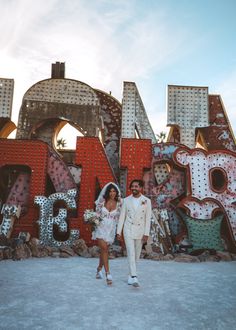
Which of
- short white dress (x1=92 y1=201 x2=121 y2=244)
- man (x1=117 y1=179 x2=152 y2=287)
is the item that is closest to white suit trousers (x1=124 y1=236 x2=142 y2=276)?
man (x1=117 y1=179 x2=152 y2=287)

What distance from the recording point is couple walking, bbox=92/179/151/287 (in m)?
4.45

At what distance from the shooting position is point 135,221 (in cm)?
452

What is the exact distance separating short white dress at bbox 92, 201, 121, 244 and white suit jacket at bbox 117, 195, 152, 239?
0.64 feet

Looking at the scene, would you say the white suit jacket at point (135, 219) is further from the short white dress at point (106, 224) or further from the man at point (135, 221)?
the short white dress at point (106, 224)

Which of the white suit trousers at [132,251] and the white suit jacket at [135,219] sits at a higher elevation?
the white suit jacket at [135,219]

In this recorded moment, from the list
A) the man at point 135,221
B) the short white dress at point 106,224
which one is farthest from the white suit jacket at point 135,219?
the short white dress at point 106,224

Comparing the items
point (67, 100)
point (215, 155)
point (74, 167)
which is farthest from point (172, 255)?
point (67, 100)

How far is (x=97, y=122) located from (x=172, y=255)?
413cm

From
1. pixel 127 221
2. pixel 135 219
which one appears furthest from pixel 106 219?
pixel 135 219

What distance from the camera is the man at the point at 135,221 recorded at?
4469 millimetres

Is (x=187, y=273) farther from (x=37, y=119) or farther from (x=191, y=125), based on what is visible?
(x=37, y=119)

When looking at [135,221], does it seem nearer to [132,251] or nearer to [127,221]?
[127,221]

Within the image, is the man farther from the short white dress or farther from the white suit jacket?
the short white dress

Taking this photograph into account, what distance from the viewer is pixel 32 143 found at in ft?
27.0
